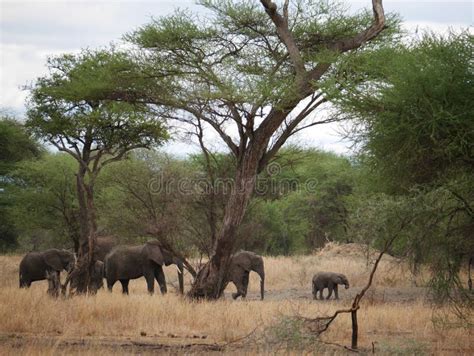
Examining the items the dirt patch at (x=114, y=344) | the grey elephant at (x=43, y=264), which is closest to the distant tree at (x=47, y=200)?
the grey elephant at (x=43, y=264)

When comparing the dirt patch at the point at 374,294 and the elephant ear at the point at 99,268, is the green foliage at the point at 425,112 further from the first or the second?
the elephant ear at the point at 99,268

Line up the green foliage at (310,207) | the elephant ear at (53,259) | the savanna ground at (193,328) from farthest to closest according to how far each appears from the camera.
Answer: the green foliage at (310,207), the elephant ear at (53,259), the savanna ground at (193,328)

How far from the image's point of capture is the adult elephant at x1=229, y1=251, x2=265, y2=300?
21.3 meters

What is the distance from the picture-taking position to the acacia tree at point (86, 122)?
18.0 metres

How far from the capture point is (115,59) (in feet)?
56.5

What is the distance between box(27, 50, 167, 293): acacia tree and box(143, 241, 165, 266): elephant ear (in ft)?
7.57

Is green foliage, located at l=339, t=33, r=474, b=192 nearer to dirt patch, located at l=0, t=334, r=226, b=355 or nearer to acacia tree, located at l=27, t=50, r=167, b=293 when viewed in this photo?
dirt patch, located at l=0, t=334, r=226, b=355

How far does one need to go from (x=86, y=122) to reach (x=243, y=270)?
622 cm

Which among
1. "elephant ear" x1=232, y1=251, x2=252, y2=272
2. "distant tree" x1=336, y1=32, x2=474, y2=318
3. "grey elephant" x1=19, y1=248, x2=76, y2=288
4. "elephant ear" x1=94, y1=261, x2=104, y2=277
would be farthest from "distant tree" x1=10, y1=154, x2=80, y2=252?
"distant tree" x1=336, y1=32, x2=474, y2=318

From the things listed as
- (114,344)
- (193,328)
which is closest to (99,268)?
(193,328)

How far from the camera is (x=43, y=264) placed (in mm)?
21938

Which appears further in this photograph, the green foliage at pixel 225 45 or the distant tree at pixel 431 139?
the green foliage at pixel 225 45

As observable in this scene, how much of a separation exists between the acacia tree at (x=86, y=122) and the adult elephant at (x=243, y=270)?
408cm

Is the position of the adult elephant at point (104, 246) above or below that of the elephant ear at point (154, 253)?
Result: above
